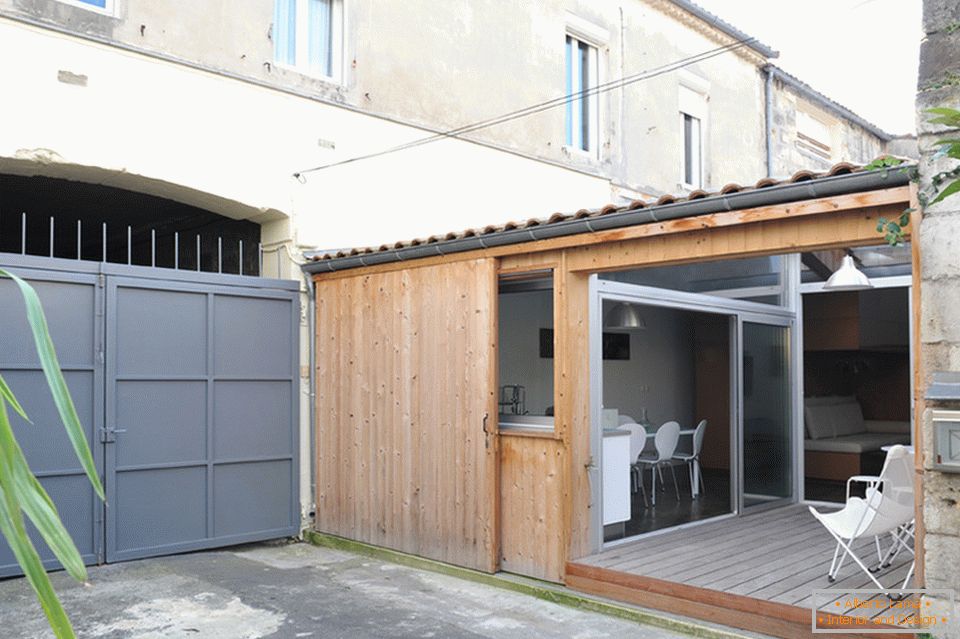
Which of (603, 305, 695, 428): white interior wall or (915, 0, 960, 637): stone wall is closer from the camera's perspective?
(915, 0, 960, 637): stone wall

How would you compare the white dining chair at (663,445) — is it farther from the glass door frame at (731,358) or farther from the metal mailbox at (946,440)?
the metal mailbox at (946,440)

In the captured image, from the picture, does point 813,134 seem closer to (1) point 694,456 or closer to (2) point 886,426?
(2) point 886,426

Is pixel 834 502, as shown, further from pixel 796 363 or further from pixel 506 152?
pixel 506 152

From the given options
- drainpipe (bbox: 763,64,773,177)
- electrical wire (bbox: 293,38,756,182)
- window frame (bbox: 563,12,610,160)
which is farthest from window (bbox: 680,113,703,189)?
window frame (bbox: 563,12,610,160)

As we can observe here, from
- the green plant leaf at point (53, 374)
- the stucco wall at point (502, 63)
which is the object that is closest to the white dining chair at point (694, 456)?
the stucco wall at point (502, 63)

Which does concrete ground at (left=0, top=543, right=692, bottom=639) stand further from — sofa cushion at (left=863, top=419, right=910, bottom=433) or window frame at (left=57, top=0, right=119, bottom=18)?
sofa cushion at (left=863, top=419, right=910, bottom=433)

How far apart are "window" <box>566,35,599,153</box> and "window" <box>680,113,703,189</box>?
7.07 feet

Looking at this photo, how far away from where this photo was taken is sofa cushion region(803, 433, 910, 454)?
9906mm

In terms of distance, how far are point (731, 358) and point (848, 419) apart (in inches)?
147

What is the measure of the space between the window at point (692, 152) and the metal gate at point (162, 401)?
7.54 metres

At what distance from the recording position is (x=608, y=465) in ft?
21.8

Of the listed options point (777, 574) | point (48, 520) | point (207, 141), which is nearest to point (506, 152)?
point (207, 141)

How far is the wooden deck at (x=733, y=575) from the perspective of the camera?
4.79 meters

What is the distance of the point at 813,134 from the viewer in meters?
14.8
